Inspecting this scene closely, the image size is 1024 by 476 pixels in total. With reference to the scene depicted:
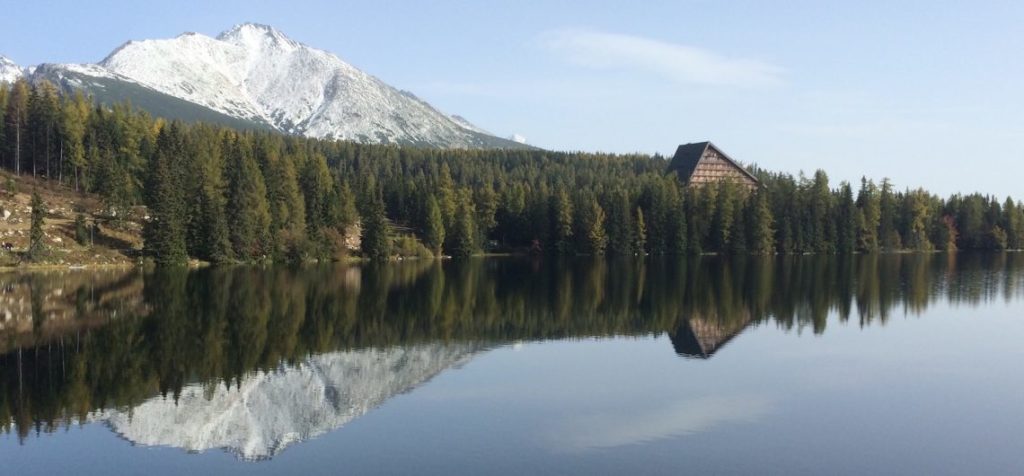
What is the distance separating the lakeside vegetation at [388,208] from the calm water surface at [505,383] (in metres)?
41.8

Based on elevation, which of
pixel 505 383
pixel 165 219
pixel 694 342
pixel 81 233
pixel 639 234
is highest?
pixel 165 219

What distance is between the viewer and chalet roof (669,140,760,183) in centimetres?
18312

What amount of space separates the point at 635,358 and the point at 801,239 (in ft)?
388

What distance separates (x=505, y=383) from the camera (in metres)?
32.3

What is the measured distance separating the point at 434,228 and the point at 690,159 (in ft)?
264

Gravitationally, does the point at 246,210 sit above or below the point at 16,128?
below

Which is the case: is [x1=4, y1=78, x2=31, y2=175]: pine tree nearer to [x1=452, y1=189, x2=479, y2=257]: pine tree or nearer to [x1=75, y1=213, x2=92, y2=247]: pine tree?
[x1=75, y1=213, x2=92, y2=247]: pine tree

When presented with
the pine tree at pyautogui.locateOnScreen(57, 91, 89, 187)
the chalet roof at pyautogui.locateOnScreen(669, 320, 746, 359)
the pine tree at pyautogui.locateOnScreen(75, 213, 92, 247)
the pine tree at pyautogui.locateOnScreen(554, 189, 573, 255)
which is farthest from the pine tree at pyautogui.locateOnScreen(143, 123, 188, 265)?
the chalet roof at pyautogui.locateOnScreen(669, 320, 746, 359)

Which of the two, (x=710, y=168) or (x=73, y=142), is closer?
(x=73, y=142)

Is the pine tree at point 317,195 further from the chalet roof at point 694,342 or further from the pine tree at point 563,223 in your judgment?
the chalet roof at point 694,342

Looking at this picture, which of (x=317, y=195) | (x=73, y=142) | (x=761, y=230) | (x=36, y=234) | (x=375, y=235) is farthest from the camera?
(x=761, y=230)

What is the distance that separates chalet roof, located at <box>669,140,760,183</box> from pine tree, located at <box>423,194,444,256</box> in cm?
7224

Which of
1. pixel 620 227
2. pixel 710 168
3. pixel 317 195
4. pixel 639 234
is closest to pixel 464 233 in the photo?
pixel 317 195

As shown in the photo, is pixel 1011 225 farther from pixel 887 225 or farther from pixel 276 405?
pixel 276 405
